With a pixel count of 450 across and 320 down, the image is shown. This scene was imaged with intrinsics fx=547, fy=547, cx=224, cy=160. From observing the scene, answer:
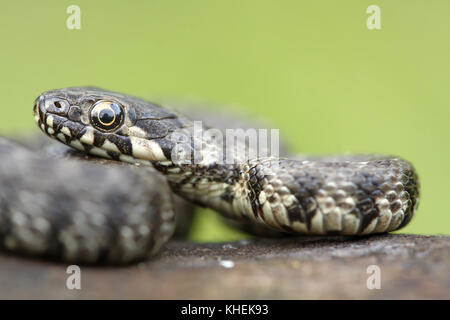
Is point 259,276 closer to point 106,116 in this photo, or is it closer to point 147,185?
point 147,185

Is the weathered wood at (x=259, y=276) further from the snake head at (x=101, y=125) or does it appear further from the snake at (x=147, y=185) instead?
the snake head at (x=101, y=125)

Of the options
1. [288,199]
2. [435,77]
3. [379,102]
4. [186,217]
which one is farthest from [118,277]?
[435,77]

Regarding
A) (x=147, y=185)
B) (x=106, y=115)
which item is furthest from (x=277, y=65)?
(x=147, y=185)

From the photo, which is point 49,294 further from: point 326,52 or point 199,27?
point 199,27

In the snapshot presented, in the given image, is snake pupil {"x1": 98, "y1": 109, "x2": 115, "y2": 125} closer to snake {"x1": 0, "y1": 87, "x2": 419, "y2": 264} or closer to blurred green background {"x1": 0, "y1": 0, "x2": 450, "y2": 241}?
snake {"x1": 0, "y1": 87, "x2": 419, "y2": 264}

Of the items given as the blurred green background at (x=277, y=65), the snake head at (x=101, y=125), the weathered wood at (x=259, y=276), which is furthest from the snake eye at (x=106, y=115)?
the blurred green background at (x=277, y=65)

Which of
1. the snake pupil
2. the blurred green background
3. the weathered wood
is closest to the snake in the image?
the snake pupil

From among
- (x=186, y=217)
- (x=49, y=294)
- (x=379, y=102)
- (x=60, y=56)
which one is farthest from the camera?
(x=60, y=56)
